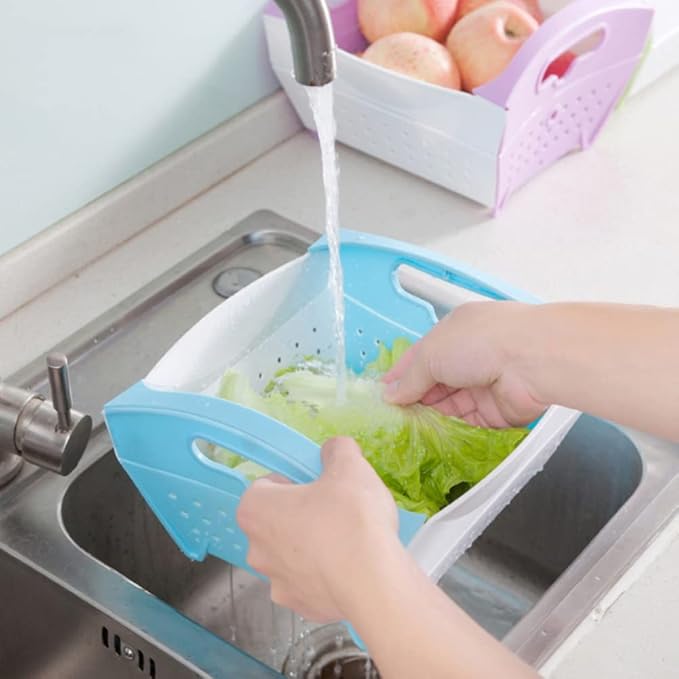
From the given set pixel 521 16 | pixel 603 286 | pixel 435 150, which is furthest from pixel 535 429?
pixel 521 16

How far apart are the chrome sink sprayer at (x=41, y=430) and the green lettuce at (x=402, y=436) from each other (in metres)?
0.13

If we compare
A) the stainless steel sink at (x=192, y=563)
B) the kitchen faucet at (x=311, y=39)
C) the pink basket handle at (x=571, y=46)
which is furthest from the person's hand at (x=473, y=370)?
the pink basket handle at (x=571, y=46)

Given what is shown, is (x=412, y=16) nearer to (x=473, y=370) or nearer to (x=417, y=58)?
(x=417, y=58)

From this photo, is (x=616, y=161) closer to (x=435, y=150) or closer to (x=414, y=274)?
(x=435, y=150)

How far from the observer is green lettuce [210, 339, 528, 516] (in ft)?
3.59

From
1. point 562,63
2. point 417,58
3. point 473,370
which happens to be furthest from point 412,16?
point 473,370

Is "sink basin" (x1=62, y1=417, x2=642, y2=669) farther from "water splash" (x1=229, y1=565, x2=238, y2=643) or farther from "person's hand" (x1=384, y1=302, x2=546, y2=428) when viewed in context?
"person's hand" (x1=384, y1=302, x2=546, y2=428)

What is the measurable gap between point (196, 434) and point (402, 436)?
0.70 feet

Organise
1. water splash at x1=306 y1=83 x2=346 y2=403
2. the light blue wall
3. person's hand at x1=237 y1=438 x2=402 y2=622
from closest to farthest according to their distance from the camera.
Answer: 1. person's hand at x1=237 y1=438 x2=402 y2=622
2. water splash at x1=306 y1=83 x2=346 y2=403
3. the light blue wall

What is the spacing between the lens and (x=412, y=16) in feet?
4.89

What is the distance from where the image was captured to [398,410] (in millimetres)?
1104

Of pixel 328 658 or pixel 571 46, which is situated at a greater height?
pixel 571 46

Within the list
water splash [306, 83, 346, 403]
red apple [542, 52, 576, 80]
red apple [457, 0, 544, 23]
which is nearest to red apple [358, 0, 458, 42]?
red apple [457, 0, 544, 23]

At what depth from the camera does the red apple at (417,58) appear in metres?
1.44
